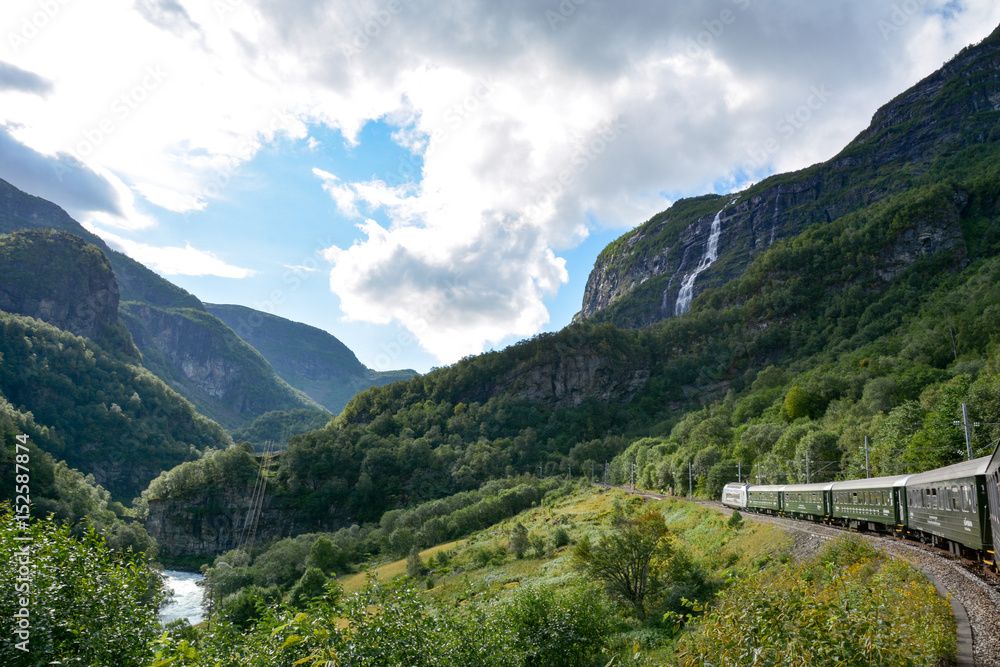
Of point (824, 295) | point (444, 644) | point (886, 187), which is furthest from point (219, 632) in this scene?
point (886, 187)

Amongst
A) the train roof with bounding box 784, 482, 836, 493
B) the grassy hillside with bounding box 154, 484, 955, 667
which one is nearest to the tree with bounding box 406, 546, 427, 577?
the grassy hillside with bounding box 154, 484, 955, 667

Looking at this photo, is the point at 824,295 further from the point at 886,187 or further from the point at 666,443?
the point at 666,443

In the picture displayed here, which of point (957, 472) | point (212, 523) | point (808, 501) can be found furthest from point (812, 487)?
point (212, 523)

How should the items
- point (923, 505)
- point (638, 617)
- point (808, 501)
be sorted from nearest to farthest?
1. point (923, 505)
2. point (638, 617)
3. point (808, 501)

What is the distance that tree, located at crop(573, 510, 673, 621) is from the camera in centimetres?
2605

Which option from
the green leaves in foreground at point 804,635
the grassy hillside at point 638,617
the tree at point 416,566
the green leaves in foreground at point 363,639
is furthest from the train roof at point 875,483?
the tree at point 416,566

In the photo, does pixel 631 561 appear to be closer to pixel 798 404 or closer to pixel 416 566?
pixel 416 566

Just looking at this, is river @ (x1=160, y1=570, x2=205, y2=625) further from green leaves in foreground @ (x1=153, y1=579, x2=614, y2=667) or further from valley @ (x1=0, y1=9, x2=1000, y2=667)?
green leaves in foreground @ (x1=153, y1=579, x2=614, y2=667)

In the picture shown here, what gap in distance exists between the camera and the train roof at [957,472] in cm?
1598

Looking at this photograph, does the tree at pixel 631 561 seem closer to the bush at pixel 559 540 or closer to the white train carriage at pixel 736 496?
the bush at pixel 559 540

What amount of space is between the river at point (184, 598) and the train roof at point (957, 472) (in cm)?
5911

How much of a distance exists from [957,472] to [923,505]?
4.54m

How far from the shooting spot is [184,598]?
70375mm

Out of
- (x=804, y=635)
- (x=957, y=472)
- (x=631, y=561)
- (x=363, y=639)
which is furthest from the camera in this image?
(x=631, y=561)
